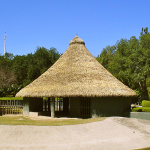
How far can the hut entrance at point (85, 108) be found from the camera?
19.7m

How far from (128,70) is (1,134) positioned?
1039 inches

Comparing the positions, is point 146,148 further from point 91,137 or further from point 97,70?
point 97,70

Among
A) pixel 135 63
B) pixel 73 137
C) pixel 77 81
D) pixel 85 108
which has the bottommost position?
pixel 73 137

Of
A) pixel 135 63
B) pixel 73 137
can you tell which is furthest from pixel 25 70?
pixel 73 137

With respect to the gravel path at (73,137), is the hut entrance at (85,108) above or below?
above

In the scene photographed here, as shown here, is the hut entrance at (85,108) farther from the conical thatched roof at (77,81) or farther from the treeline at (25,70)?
the treeline at (25,70)

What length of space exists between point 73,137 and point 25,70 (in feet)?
132

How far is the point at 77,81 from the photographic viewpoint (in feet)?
65.0

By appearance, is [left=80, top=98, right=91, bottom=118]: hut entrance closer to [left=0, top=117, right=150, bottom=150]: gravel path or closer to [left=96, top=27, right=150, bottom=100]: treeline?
[left=0, top=117, right=150, bottom=150]: gravel path

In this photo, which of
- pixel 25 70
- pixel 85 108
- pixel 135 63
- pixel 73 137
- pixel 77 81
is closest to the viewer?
pixel 73 137

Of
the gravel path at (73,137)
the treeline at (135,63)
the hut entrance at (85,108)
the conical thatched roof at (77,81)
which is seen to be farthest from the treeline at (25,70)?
the gravel path at (73,137)

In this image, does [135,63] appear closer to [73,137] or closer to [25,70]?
[73,137]

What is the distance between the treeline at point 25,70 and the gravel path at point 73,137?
30.2 metres

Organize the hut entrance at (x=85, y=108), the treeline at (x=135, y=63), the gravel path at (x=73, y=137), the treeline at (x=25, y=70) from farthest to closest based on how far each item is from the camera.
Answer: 1. the treeline at (x=25, y=70)
2. the treeline at (x=135, y=63)
3. the hut entrance at (x=85, y=108)
4. the gravel path at (x=73, y=137)
